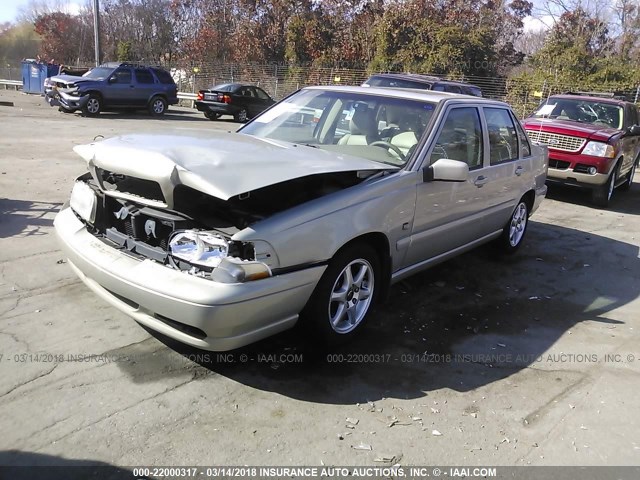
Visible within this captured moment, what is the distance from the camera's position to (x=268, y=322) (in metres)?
3.18

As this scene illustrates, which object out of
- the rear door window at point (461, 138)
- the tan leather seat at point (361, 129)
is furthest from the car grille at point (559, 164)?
the tan leather seat at point (361, 129)

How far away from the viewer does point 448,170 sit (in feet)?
13.1

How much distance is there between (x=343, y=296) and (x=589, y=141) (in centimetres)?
731

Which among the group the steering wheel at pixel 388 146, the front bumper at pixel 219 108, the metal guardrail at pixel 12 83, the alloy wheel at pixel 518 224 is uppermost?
the metal guardrail at pixel 12 83

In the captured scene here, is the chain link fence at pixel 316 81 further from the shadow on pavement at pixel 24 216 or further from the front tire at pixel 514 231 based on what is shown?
the shadow on pavement at pixel 24 216

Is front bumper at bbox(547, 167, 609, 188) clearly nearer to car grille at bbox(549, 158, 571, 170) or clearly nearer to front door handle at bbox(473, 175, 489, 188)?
car grille at bbox(549, 158, 571, 170)

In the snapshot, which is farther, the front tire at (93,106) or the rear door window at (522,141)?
the front tire at (93,106)

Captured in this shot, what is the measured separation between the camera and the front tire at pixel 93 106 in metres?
18.3

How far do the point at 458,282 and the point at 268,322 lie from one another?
271cm

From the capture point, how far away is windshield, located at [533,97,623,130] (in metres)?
10.3

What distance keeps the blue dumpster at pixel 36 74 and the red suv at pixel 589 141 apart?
25.0m

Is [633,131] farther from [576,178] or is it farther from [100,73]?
[100,73]

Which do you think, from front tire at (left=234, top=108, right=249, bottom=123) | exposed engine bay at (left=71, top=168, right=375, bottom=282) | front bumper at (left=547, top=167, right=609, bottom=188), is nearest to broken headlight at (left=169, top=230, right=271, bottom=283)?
exposed engine bay at (left=71, top=168, right=375, bottom=282)

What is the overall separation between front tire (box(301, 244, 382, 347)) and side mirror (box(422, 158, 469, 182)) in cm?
78
